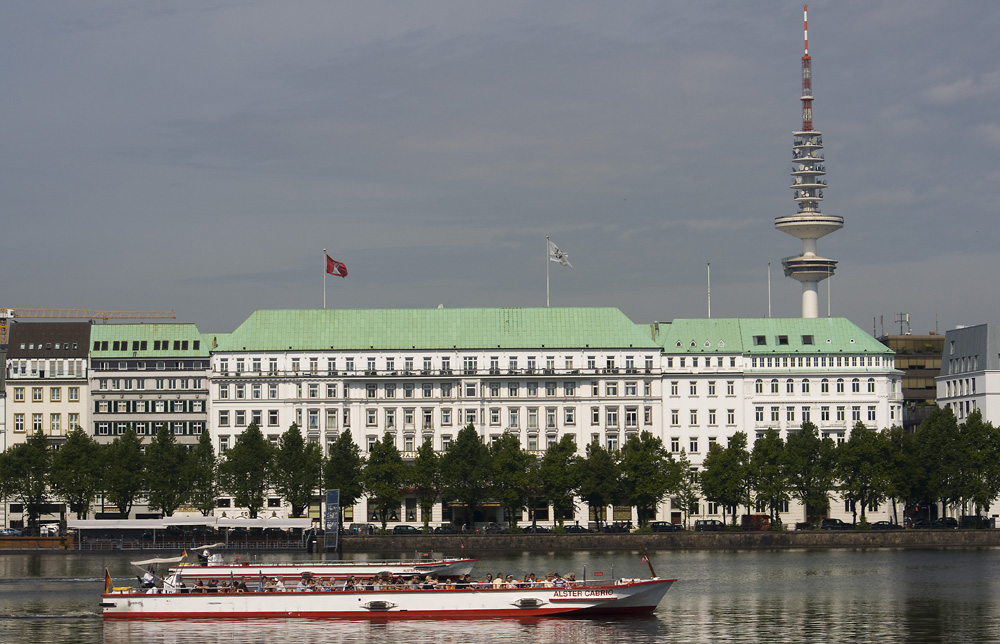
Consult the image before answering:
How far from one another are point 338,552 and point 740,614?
72.0 metres

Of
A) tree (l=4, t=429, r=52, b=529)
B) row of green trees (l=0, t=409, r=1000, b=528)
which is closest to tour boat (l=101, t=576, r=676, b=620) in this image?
row of green trees (l=0, t=409, r=1000, b=528)

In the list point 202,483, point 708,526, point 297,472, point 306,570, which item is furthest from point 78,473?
point 306,570

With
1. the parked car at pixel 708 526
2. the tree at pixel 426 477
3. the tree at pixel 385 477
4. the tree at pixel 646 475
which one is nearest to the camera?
the parked car at pixel 708 526

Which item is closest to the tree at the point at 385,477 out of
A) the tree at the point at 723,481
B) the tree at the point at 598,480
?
the tree at the point at 598,480

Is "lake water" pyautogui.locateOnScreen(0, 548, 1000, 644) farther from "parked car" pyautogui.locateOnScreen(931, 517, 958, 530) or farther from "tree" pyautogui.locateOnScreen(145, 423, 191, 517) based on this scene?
"tree" pyautogui.locateOnScreen(145, 423, 191, 517)

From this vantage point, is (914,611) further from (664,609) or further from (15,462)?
(15,462)

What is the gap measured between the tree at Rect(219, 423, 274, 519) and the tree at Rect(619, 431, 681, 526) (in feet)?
136

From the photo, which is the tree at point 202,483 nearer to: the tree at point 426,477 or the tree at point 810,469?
the tree at point 426,477

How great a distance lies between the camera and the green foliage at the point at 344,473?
18675 centimetres

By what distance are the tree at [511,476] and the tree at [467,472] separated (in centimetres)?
102

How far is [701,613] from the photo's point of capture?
107m

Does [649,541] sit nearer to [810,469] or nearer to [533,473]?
[533,473]

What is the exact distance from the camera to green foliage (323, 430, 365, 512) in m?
187

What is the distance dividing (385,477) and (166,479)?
82.4ft
